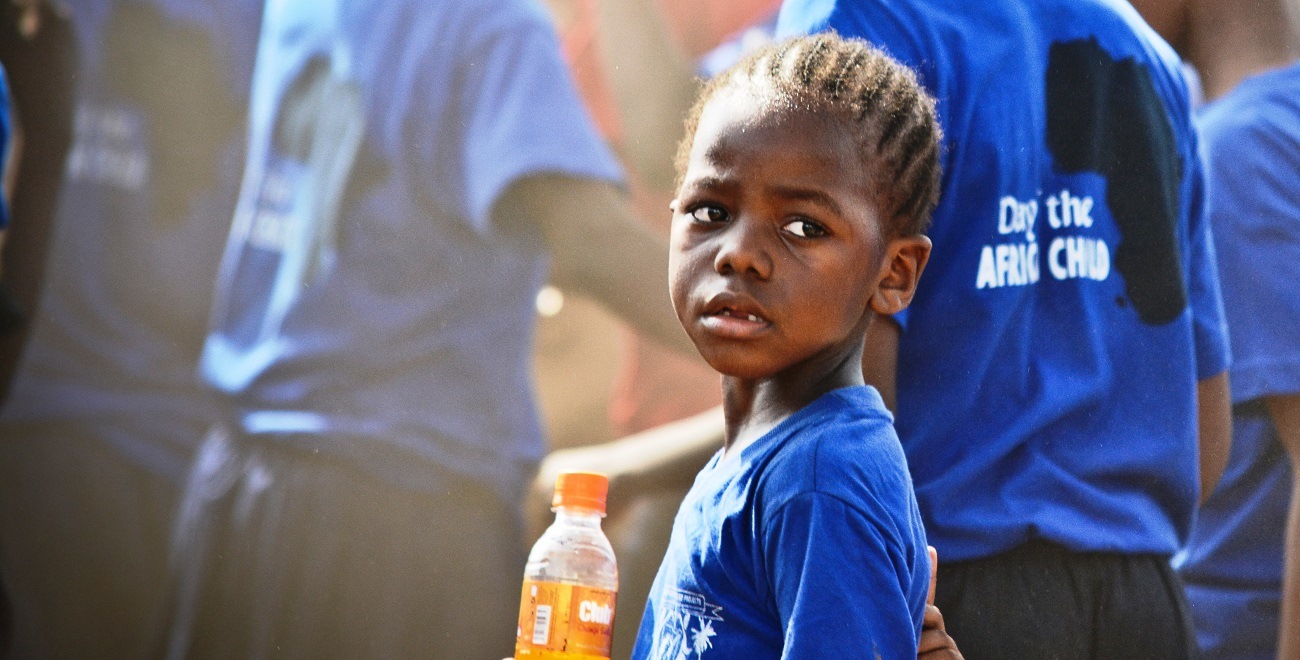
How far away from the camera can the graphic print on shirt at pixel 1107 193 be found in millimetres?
1902

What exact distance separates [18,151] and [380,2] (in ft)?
4.29

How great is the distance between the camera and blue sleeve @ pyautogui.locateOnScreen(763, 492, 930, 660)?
47.7 inches

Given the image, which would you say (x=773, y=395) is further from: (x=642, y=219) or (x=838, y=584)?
(x=642, y=219)

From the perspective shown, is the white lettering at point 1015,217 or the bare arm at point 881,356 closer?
the bare arm at point 881,356

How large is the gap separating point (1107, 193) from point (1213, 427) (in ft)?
1.37

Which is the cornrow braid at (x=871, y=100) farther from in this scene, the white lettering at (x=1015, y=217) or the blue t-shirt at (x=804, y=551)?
the white lettering at (x=1015, y=217)

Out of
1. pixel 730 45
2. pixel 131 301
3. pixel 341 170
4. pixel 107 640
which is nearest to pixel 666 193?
pixel 730 45

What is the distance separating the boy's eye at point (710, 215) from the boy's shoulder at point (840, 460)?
24 cm

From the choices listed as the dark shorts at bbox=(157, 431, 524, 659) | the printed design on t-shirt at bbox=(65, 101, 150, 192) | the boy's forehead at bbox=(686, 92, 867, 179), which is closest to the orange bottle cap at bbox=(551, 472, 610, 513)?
the boy's forehead at bbox=(686, 92, 867, 179)

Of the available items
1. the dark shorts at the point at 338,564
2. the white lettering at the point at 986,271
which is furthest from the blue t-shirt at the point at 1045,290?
the dark shorts at the point at 338,564

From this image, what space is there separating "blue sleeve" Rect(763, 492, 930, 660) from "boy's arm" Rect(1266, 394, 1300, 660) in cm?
101

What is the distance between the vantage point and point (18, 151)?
3.59m

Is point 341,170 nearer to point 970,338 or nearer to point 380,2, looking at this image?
point 380,2

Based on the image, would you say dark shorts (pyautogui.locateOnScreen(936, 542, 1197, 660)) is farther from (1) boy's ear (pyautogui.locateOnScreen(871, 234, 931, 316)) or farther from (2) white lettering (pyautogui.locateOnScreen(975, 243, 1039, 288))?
(1) boy's ear (pyautogui.locateOnScreen(871, 234, 931, 316))
